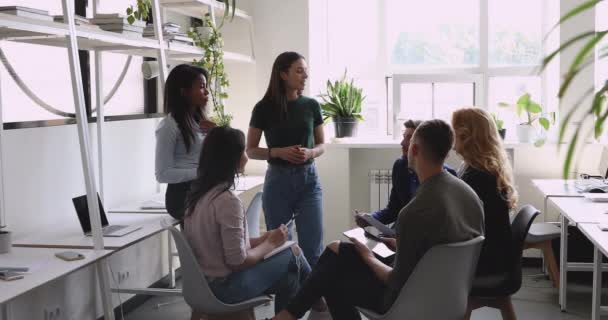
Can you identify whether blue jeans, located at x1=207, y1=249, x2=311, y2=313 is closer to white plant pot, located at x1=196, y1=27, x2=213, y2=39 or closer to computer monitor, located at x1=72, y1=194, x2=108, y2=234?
computer monitor, located at x1=72, y1=194, x2=108, y2=234

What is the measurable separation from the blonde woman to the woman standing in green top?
40.4 inches

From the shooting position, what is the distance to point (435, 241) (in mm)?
2514

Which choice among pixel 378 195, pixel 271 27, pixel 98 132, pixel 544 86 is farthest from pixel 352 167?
pixel 98 132

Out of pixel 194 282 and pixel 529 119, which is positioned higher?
pixel 529 119

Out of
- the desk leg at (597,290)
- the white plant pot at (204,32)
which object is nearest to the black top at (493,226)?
the desk leg at (597,290)

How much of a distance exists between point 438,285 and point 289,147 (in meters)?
1.52

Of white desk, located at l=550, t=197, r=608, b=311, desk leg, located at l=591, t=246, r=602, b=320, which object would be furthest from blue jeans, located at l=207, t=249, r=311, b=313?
desk leg, located at l=591, t=246, r=602, b=320

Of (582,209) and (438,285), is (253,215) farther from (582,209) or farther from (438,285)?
(582,209)

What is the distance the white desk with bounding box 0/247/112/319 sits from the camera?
88.7 inches

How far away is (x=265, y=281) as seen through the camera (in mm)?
2883

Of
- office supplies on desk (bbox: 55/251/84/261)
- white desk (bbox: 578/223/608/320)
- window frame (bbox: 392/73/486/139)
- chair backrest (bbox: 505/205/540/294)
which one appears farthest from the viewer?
window frame (bbox: 392/73/486/139)

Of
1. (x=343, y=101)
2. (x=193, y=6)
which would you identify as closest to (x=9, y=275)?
(x=193, y=6)

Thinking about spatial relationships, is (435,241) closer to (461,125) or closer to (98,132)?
(461,125)

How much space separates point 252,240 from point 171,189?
0.57 meters
